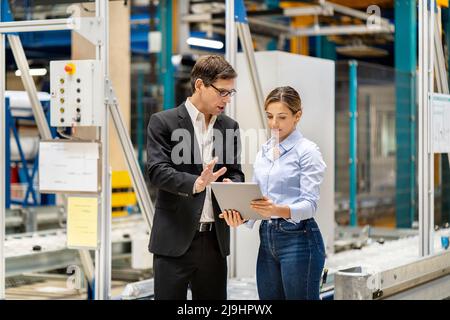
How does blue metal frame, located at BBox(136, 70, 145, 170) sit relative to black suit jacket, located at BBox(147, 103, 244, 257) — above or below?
above

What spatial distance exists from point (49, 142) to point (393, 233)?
424 centimetres

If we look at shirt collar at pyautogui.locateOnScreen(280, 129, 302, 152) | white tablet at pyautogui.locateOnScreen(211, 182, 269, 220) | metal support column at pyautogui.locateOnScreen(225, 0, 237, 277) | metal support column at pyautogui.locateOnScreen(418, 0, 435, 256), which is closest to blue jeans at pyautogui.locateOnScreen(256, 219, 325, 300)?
white tablet at pyautogui.locateOnScreen(211, 182, 269, 220)

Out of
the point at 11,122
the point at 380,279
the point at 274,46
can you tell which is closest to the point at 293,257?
the point at 380,279

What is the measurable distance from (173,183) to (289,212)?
501 millimetres

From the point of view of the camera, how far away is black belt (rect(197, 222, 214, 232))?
11.5 feet

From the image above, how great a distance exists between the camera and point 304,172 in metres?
3.51

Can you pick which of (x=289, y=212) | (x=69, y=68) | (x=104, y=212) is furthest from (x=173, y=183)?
(x=69, y=68)

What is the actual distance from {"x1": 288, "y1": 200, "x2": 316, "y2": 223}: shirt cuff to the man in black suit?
32cm

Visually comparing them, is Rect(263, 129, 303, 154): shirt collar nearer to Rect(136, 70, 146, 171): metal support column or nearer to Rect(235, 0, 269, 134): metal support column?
Rect(235, 0, 269, 134): metal support column

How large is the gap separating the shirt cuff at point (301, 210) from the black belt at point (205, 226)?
1.21 feet

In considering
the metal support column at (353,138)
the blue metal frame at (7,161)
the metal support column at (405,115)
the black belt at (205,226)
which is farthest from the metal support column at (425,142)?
the blue metal frame at (7,161)

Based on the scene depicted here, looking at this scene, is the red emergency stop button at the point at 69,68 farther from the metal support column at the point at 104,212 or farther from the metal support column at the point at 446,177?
the metal support column at the point at 446,177

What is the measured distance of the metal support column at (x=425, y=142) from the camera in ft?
18.2

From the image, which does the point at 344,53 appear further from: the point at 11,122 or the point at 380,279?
the point at 380,279
